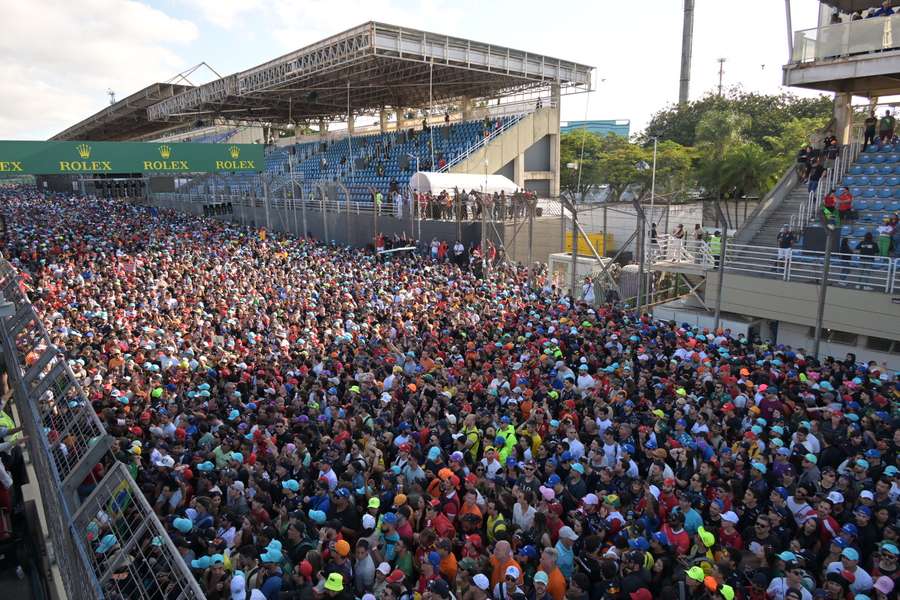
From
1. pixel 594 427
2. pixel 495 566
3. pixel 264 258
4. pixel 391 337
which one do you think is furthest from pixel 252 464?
pixel 264 258

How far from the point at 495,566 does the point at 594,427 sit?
278 centimetres

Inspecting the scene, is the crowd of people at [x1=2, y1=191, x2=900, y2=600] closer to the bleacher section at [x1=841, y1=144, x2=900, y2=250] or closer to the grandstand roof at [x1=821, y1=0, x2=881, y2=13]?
the bleacher section at [x1=841, y1=144, x2=900, y2=250]

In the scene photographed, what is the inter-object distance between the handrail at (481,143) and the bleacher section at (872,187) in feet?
54.6

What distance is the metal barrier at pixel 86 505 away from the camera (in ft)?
11.9

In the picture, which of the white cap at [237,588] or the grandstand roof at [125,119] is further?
the grandstand roof at [125,119]

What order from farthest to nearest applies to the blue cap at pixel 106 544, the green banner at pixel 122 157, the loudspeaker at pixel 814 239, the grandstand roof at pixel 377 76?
the grandstand roof at pixel 377 76 → the green banner at pixel 122 157 → the loudspeaker at pixel 814 239 → the blue cap at pixel 106 544

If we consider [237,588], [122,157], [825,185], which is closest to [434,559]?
[237,588]

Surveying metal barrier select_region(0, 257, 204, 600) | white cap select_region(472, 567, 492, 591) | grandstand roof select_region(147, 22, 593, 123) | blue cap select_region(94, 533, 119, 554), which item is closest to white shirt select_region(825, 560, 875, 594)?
white cap select_region(472, 567, 492, 591)

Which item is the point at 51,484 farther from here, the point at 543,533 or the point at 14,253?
the point at 14,253

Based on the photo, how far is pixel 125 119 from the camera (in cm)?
5666

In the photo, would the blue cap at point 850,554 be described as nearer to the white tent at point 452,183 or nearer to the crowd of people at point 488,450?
the crowd of people at point 488,450

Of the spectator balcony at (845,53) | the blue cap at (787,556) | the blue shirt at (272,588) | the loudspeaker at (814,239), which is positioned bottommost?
the blue shirt at (272,588)

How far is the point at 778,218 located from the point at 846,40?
14.6ft

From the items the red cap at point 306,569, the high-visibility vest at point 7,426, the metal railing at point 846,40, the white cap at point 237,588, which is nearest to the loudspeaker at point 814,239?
the metal railing at point 846,40
